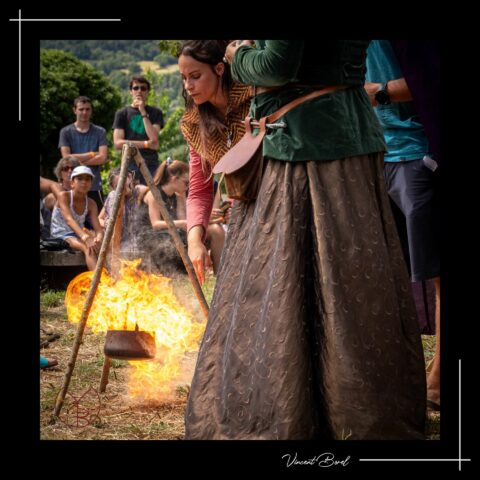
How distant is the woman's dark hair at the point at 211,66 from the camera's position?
3754 millimetres

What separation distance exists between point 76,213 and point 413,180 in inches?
207

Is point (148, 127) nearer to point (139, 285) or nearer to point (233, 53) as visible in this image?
point (139, 285)

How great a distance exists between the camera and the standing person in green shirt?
9.95 ft

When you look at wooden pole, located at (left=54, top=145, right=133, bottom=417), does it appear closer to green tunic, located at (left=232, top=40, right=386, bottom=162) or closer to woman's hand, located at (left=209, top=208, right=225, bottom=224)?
green tunic, located at (left=232, top=40, right=386, bottom=162)

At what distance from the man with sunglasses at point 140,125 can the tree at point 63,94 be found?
5152 millimetres

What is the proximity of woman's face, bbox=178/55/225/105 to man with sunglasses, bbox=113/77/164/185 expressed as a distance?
541 cm

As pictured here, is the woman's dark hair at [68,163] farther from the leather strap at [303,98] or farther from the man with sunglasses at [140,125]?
the leather strap at [303,98]

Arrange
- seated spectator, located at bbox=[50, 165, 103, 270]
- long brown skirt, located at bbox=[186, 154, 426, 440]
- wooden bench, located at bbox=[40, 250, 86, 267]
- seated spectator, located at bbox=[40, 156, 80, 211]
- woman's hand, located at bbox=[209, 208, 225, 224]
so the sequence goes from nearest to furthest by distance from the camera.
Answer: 1. long brown skirt, located at bbox=[186, 154, 426, 440]
2. woman's hand, located at bbox=[209, 208, 225, 224]
3. wooden bench, located at bbox=[40, 250, 86, 267]
4. seated spectator, located at bbox=[50, 165, 103, 270]
5. seated spectator, located at bbox=[40, 156, 80, 211]

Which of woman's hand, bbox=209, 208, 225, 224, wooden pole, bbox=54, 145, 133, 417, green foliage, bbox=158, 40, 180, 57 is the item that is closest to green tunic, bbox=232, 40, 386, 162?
wooden pole, bbox=54, 145, 133, 417

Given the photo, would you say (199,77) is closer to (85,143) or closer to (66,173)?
(66,173)

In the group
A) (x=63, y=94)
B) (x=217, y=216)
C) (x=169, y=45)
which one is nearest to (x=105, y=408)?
(x=217, y=216)

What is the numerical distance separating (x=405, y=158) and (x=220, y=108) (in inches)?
40.5

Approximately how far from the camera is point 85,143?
970 centimetres

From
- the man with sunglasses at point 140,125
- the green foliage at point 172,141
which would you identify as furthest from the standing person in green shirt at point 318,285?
the green foliage at point 172,141
